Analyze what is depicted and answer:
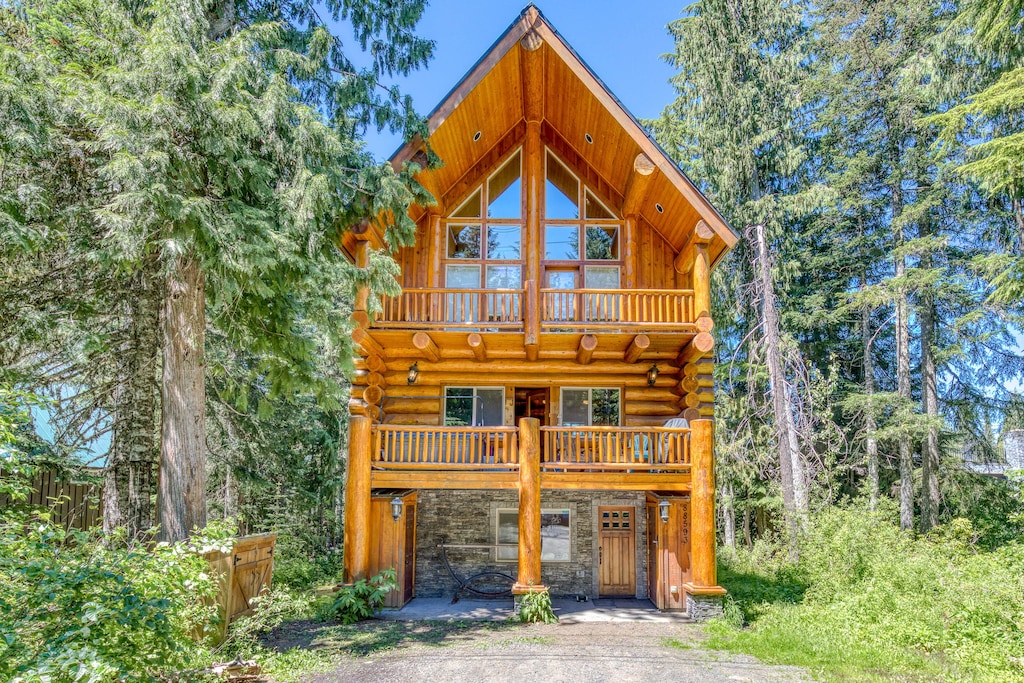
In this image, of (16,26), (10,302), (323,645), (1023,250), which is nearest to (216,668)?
(323,645)

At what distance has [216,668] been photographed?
7.60 metres

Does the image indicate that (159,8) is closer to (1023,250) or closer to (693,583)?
(693,583)

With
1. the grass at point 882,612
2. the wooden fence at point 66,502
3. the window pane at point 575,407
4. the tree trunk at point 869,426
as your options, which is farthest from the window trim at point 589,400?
the wooden fence at point 66,502

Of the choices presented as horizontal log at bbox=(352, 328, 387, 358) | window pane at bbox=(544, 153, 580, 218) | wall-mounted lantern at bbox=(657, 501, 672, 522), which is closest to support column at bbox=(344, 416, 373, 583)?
horizontal log at bbox=(352, 328, 387, 358)

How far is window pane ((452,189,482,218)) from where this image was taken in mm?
15031

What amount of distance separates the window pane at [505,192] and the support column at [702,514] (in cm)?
659

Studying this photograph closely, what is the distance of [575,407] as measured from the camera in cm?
1473

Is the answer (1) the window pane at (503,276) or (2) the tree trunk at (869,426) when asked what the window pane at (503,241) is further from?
(2) the tree trunk at (869,426)

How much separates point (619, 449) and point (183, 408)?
7778 mm

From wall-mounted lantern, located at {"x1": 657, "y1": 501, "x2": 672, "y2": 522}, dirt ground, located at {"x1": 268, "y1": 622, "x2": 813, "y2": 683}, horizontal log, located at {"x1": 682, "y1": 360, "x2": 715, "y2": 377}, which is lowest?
dirt ground, located at {"x1": 268, "y1": 622, "x2": 813, "y2": 683}

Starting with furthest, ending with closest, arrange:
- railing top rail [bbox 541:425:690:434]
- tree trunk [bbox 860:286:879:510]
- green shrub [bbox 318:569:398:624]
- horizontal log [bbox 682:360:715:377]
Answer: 1. tree trunk [bbox 860:286:879:510]
2. horizontal log [bbox 682:360:715:377]
3. railing top rail [bbox 541:425:690:434]
4. green shrub [bbox 318:569:398:624]

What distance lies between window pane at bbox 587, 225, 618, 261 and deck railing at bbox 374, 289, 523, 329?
266cm

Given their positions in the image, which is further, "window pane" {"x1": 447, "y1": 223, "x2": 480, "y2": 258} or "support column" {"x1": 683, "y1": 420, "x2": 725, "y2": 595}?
"window pane" {"x1": 447, "y1": 223, "x2": 480, "y2": 258}

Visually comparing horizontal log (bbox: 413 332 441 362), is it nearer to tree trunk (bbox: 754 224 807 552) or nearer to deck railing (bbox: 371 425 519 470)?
deck railing (bbox: 371 425 519 470)
